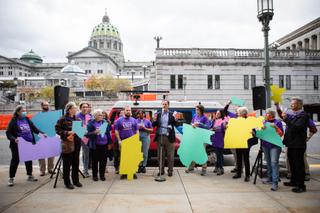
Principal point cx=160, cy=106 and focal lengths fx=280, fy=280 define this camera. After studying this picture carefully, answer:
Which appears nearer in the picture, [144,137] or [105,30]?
[144,137]

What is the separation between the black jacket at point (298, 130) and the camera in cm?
622

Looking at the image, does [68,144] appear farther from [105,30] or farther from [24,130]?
[105,30]

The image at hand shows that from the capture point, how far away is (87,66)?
403 ft

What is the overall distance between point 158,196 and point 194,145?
2.38 meters

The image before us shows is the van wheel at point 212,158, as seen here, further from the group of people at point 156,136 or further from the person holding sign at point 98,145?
the person holding sign at point 98,145

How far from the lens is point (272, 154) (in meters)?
6.69

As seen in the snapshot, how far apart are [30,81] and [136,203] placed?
98.1 meters

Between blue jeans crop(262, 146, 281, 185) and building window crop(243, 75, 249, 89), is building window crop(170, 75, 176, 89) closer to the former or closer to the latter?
building window crop(243, 75, 249, 89)

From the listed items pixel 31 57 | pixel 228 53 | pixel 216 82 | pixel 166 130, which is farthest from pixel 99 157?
pixel 31 57

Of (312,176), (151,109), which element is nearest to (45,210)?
(151,109)

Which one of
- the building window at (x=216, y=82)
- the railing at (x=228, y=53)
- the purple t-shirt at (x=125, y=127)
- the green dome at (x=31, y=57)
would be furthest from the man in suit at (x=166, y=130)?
the green dome at (x=31, y=57)

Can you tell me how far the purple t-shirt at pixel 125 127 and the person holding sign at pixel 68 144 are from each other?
1.38 metres

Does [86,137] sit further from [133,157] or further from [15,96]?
[15,96]

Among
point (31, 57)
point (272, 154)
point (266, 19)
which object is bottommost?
point (272, 154)
